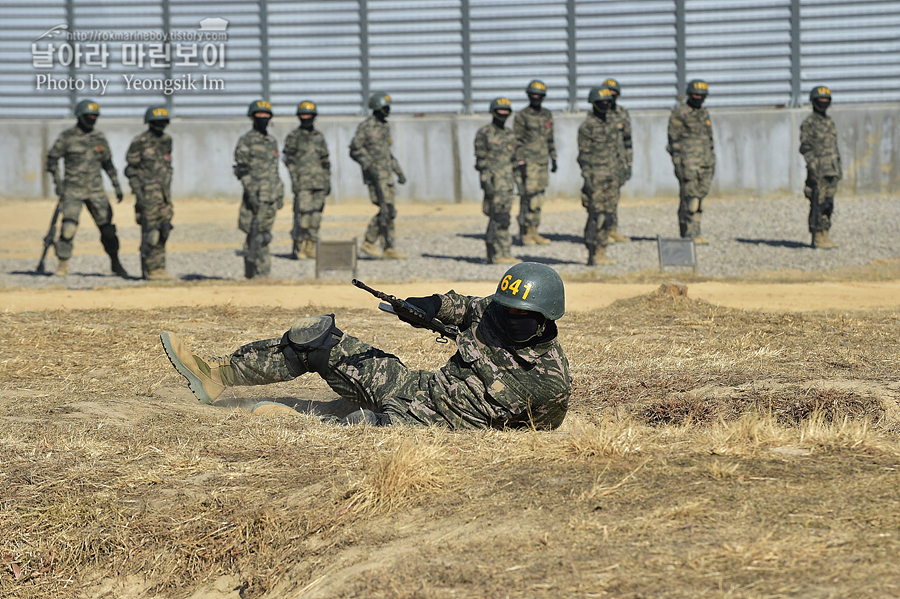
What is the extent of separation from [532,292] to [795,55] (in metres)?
19.4

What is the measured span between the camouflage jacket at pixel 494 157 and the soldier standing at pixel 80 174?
544cm

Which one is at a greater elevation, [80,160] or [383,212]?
[80,160]

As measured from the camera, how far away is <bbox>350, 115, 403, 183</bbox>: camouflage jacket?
16422 millimetres

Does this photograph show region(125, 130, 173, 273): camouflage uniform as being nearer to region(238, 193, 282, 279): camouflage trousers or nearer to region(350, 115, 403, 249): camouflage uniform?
region(238, 193, 282, 279): camouflage trousers

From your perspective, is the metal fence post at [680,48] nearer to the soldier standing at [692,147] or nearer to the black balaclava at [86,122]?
the soldier standing at [692,147]

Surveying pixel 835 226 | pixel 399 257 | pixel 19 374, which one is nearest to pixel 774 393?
pixel 19 374

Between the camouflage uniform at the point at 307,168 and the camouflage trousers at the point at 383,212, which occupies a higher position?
the camouflage uniform at the point at 307,168

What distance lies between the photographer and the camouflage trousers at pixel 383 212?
1642 centimetres

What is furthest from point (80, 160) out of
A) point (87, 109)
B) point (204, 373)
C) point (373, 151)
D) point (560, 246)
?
point (204, 373)

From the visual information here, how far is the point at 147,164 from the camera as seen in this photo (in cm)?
1429

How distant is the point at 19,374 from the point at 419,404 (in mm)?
3306

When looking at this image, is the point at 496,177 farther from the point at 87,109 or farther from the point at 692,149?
the point at 87,109

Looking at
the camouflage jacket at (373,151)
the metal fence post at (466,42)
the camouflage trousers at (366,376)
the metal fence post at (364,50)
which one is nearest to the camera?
the camouflage trousers at (366,376)

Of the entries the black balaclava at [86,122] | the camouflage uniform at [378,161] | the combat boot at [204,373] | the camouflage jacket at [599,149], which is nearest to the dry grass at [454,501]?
the combat boot at [204,373]
